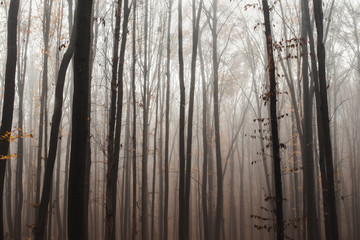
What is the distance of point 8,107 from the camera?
6.65 m

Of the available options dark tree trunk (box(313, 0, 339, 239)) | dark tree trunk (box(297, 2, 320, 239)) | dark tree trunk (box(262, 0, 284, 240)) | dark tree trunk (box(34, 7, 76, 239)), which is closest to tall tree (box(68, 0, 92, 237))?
dark tree trunk (box(34, 7, 76, 239))

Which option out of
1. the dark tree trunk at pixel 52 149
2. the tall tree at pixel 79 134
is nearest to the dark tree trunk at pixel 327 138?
the tall tree at pixel 79 134

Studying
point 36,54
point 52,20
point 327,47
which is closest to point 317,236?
point 327,47

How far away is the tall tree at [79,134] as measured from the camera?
4.25 metres

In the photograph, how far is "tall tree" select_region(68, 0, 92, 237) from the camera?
13.9 ft

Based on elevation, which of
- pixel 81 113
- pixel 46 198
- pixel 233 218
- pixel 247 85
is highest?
pixel 247 85

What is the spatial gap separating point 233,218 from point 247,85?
9417mm

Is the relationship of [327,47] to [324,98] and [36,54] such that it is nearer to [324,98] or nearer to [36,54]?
[324,98]

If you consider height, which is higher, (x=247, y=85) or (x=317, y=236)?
(x=247, y=85)

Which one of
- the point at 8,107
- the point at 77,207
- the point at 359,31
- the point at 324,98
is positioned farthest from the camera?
the point at 359,31

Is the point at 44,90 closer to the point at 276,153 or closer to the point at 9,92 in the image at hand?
the point at 9,92

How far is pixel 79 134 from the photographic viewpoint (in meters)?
4.36

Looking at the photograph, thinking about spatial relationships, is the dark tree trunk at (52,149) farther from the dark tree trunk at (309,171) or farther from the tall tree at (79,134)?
the dark tree trunk at (309,171)

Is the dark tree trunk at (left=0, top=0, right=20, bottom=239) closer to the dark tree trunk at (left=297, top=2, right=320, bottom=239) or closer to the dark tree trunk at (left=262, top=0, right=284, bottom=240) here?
the dark tree trunk at (left=262, top=0, right=284, bottom=240)
